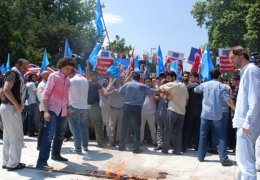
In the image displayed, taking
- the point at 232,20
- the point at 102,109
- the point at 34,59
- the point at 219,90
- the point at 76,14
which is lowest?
the point at 102,109

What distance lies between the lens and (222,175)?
6777 millimetres

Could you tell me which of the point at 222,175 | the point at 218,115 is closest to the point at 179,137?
the point at 218,115

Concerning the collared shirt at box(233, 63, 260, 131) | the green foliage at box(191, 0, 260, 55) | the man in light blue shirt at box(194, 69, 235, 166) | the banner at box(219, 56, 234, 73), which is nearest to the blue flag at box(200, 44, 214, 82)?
the banner at box(219, 56, 234, 73)

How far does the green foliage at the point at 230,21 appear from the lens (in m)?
26.8

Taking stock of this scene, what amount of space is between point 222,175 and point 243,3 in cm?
2598

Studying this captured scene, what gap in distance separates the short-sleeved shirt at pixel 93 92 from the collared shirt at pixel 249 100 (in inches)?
200

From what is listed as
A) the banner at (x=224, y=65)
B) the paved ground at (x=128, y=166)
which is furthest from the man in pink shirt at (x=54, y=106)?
the banner at (x=224, y=65)

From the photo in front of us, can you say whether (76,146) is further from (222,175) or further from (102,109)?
(222,175)

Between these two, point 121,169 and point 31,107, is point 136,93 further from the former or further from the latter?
point 31,107

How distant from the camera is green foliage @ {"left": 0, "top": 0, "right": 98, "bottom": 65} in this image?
1436 inches

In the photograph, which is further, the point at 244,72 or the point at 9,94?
the point at 9,94

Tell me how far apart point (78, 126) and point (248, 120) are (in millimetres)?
4812

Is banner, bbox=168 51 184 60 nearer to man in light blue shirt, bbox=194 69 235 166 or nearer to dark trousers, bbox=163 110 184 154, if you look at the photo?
dark trousers, bbox=163 110 184 154

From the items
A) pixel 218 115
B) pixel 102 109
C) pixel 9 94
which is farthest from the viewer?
pixel 102 109
